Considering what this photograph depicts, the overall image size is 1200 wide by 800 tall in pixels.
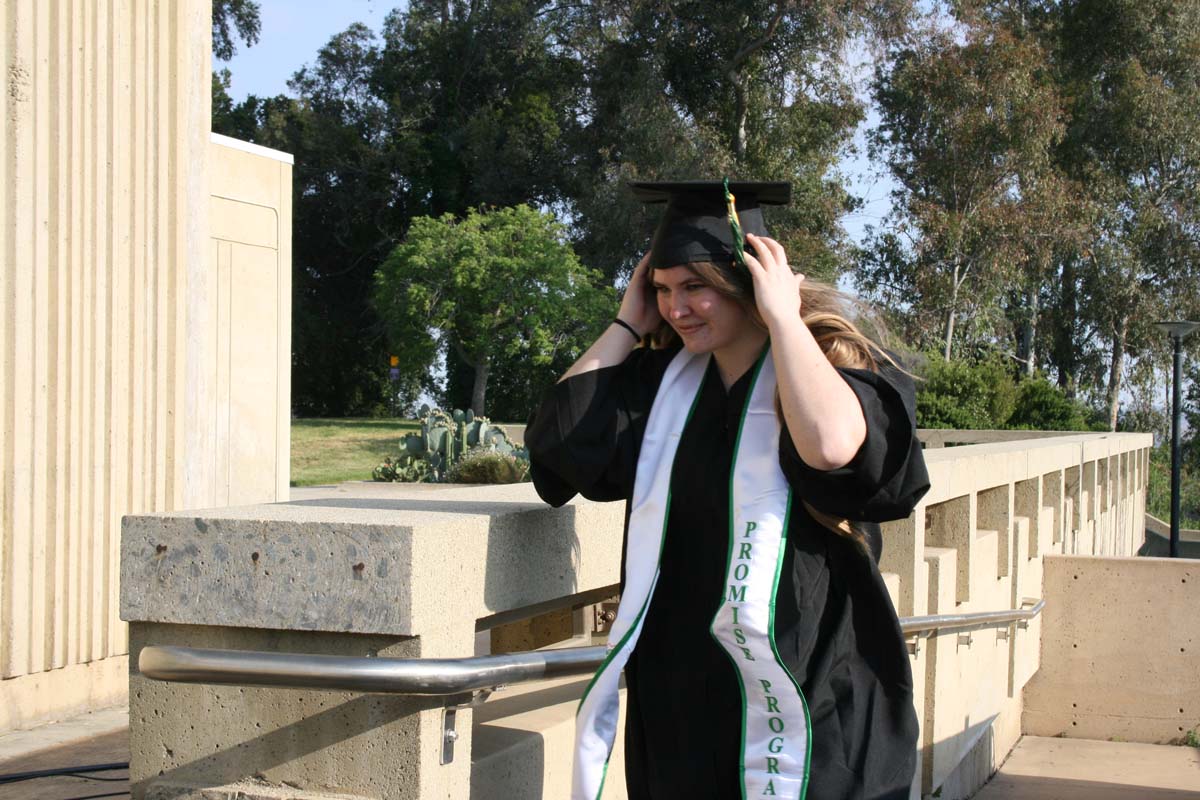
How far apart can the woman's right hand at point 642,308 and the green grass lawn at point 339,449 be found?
55.4ft

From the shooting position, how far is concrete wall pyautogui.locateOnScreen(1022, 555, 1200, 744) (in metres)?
9.70

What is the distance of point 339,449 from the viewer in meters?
24.0

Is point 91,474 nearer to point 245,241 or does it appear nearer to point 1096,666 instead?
point 245,241

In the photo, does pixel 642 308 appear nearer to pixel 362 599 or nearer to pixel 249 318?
pixel 362 599

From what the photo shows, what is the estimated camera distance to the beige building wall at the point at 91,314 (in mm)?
5691

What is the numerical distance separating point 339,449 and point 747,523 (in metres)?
22.6

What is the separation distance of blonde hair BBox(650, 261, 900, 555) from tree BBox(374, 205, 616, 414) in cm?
2731

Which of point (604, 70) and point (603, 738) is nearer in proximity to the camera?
point (603, 738)

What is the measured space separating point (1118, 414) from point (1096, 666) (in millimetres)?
29627

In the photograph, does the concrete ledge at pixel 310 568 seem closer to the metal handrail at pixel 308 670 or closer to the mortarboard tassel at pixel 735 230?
the metal handrail at pixel 308 670

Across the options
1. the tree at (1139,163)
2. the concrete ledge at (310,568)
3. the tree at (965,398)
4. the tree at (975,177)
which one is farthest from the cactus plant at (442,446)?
the tree at (1139,163)

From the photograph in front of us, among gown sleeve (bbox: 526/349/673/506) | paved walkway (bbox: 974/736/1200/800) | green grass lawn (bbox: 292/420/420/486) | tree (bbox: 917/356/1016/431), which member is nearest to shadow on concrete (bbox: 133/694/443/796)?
gown sleeve (bbox: 526/349/673/506)

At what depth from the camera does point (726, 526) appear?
6.58 ft

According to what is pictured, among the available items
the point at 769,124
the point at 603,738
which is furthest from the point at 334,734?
the point at 769,124
